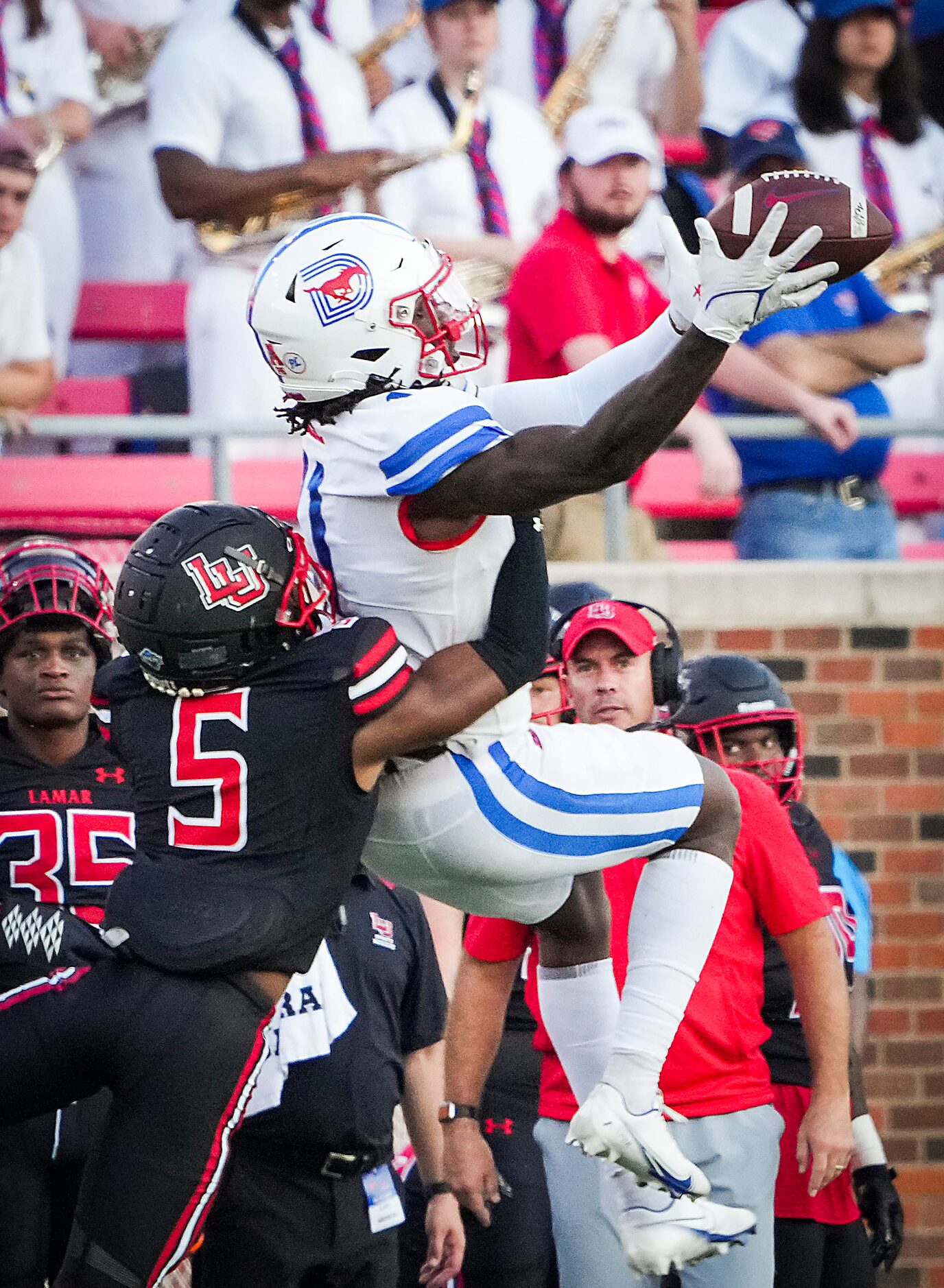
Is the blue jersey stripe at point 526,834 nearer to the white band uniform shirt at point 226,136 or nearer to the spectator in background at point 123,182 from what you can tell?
the white band uniform shirt at point 226,136

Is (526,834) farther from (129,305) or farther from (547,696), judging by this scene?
(129,305)

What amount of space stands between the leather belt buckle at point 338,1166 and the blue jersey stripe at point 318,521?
4.33 feet

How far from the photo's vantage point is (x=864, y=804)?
653cm

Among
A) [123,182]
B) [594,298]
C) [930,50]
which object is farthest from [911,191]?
[123,182]

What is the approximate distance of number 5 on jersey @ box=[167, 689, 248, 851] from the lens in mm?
3320

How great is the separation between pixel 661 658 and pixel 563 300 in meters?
1.57

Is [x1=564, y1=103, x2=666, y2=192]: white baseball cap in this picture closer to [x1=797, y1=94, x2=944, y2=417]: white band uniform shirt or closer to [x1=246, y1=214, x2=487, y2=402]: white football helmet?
[x1=797, y1=94, x2=944, y2=417]: white band uniform shirt

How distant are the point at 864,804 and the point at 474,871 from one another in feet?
10.8

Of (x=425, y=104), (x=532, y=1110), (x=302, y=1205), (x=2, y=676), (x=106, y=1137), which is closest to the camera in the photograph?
(x=106, y=1137)

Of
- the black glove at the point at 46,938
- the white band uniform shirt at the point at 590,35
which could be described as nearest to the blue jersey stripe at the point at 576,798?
the black glove at the point at 46,938

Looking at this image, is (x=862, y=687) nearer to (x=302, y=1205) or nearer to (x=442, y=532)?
(x=302, y=1205)

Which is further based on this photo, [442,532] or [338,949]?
[338,949]

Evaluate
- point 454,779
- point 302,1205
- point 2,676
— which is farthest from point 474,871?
point 2,676

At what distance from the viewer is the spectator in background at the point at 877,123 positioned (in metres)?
7.50
